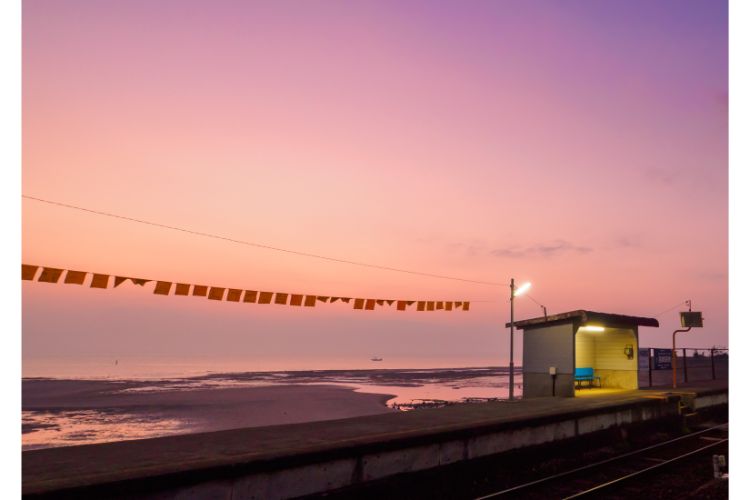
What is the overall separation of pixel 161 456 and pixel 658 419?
1812 centimetres

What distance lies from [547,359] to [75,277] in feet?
62.2

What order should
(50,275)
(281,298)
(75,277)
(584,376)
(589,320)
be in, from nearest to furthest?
(50,275) < (75,277) < (281,298) < (589,320) < (584,376)

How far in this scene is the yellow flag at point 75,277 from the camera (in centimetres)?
1431

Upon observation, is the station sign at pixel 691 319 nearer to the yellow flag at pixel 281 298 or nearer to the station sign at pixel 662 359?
the station sign at pixel 662 359

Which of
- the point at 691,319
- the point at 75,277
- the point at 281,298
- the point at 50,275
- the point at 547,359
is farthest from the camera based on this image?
the point at 691,319

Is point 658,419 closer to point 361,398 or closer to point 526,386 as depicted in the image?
point 526,386

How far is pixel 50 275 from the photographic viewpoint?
46.3ft

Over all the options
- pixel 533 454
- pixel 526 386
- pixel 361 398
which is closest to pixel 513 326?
pixel 526 386

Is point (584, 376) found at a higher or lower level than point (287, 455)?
lower

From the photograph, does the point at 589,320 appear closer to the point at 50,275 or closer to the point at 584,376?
the point at 584,376

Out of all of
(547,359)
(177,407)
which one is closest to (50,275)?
(547,359)

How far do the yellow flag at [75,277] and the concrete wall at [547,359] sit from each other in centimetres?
1864

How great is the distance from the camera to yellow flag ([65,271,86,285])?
1431 centimetres
